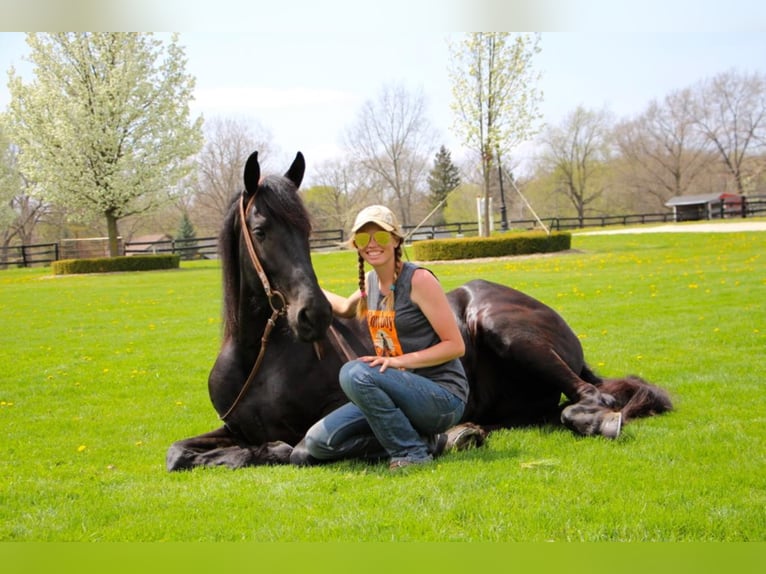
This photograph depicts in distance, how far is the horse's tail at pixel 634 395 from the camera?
5098mm

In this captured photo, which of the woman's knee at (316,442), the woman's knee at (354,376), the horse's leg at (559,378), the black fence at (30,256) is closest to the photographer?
the woman's knee at (354,376)

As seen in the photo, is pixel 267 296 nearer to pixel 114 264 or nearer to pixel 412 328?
pixel 412 328

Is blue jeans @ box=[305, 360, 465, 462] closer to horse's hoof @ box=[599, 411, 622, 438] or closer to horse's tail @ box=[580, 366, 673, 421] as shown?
horse's hoof @ box=[599, 411, 622, 438]

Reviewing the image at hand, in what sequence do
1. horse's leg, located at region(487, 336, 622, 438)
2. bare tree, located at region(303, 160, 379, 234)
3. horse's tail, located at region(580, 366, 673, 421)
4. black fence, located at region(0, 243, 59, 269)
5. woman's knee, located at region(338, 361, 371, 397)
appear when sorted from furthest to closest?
bare tree, located at region(303, 160, 379, 234), black fence, located at region(0, 243, 59, 269), horse's tail, located at region(580, 366, 673, 421), horse's leg, located at region(487, 336, 622, 438), woman's knee, located at region(338, 361, 371, 397)

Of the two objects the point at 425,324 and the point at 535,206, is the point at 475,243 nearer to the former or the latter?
the point at 425,324

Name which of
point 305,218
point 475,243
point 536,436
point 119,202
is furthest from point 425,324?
point 119,202

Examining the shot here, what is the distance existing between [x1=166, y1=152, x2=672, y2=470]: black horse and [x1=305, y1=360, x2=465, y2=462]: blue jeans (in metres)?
0.32

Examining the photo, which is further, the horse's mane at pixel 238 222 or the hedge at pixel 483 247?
the hedge at pixel 483 247

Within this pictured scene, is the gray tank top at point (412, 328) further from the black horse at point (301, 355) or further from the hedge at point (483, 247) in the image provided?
the hedge at point (483, 247)

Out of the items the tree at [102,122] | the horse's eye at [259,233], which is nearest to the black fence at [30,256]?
the tree at [102,122]

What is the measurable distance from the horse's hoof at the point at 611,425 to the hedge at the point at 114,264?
89.3 ft

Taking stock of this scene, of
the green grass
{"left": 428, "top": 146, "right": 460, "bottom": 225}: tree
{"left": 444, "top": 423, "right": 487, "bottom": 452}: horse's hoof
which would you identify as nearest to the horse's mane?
the green grass

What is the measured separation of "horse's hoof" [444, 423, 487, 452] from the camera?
4.42 meters

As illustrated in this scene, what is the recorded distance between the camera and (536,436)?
15.7 feet
